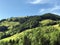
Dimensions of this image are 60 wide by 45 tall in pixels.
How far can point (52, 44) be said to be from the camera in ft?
572

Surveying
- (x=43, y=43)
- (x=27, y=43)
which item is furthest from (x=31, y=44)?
(x=43, y=43)

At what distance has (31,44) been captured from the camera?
193750mm

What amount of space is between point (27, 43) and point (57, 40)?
29673 mm

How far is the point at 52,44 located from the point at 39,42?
1268cm

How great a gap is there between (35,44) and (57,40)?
2130 centimetres

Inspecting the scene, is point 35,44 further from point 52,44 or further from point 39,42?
point 52,44

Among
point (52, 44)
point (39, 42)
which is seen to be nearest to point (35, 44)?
point (39, 42)

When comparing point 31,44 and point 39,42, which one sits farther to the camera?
point 31,44

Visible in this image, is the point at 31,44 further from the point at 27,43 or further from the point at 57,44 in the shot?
the point at 57,44

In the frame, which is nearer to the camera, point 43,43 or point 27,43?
point 43,43

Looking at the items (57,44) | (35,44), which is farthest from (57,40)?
(35,44)

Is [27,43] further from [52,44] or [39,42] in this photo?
[52,44]

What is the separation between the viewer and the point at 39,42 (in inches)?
7072

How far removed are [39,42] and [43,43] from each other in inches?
168
